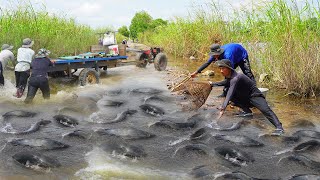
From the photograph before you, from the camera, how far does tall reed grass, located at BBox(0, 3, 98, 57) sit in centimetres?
1153

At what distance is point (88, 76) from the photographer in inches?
409

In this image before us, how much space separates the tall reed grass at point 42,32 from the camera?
37.8ft

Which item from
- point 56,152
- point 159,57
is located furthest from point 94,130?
point 159,57

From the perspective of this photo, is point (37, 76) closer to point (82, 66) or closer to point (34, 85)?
point (34, 85)

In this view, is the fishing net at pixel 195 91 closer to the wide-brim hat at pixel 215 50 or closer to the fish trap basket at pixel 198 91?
the fish trap basket at pixel 198 91

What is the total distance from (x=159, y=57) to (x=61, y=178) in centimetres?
952

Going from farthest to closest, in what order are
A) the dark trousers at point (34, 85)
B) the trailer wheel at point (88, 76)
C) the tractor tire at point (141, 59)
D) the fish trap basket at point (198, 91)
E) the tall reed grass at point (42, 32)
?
the tractor tire at point (141, 59), the tall reed grass at point (42, 32), the trailer wheel at point (88, 76), the dark trousers at point (34, 85), the fish trap basket at point (198, 91)

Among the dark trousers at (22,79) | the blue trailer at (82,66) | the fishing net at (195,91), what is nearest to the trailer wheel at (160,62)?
the blue trailer at (82,66)

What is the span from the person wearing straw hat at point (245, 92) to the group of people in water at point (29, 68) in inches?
157

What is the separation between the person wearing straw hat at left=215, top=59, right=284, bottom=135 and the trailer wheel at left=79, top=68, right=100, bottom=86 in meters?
4.53

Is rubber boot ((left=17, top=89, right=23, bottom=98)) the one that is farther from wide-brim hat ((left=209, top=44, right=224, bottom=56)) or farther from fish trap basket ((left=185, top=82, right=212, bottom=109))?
wide-brim hat ((left=209, top=44, right=224, bottom=56))

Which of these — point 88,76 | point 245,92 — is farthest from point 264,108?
point 88,76

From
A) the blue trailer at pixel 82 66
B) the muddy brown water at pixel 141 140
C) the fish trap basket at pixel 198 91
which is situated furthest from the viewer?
the blue trailer at pixel 82 66

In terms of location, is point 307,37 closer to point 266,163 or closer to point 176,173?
point 266,163
